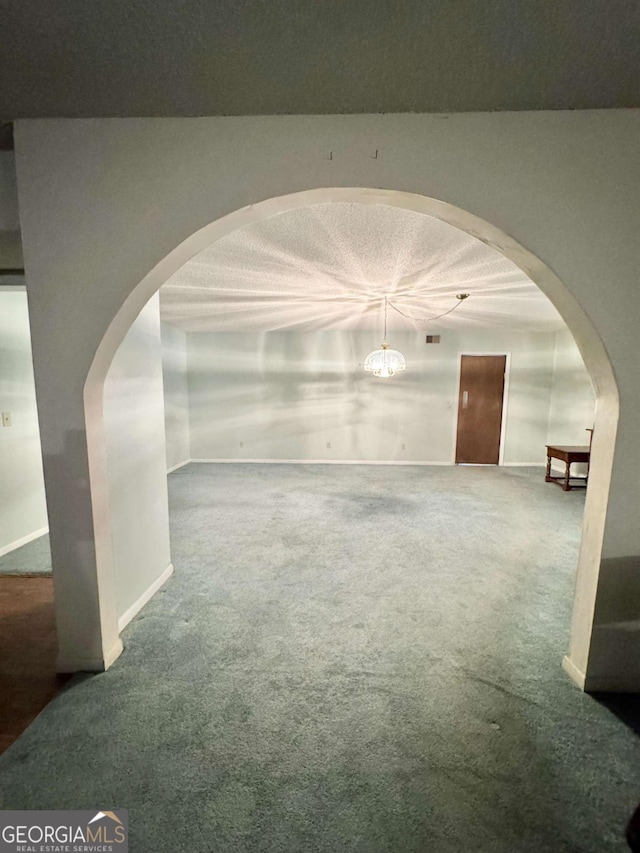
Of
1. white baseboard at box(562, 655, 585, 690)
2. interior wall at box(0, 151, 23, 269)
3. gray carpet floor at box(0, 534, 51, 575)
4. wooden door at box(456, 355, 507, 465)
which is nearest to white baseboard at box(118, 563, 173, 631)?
gray carpet floor at box(0, 534, 51, 575)

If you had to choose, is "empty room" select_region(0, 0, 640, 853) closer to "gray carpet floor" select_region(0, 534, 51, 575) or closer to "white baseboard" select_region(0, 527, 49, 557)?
"gray carpet floor" select_region(0, 534, 51, 575)

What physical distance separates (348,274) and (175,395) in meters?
4.28

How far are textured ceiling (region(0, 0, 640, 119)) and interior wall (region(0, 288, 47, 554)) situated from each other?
7.07ft

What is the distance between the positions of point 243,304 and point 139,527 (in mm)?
2778

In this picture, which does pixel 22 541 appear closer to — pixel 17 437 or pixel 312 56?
pixel 17 437

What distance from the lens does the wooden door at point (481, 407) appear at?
643cm

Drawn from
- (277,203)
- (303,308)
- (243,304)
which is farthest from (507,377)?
(277,203)

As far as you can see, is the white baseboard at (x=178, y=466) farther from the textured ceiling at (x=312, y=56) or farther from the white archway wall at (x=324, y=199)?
the textured ceiling at (x=312, y=56)

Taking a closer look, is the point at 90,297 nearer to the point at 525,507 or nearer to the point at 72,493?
the point at 72,493

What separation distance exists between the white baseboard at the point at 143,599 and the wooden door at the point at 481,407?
5369 mm

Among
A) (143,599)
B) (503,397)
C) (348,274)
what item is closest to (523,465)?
(503,397)

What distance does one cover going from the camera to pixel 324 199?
156cm

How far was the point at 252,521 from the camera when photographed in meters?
3.83

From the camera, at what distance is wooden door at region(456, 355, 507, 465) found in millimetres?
6434
